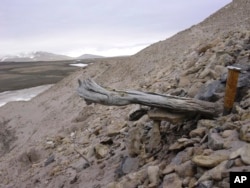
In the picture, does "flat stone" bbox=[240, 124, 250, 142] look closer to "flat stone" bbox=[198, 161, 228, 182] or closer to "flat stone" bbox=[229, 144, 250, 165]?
"flat stone" bbox=[229, 144, 250, 165]

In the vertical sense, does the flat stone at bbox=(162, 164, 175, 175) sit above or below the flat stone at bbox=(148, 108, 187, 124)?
below

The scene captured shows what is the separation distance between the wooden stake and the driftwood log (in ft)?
0.55

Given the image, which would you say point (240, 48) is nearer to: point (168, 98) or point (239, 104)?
point (239, 104)

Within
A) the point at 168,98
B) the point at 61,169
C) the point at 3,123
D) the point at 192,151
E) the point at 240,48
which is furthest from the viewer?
the point at 3,123

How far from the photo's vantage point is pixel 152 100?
623 centimetres

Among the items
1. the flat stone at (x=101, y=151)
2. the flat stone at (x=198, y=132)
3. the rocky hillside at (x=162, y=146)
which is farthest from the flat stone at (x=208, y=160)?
the flat stone at (x=101, y=151)

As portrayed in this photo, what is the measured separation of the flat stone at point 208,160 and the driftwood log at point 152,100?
1.08m

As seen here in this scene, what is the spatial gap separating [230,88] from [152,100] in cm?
117

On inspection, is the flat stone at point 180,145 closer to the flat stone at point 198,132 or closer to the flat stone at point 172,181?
the flat stone at point 198,132

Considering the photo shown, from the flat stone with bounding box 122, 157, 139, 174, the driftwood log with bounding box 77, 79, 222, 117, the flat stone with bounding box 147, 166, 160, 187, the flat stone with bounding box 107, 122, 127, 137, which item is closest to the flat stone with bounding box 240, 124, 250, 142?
the driftwood log with bounding box 77, 79, 222, 117

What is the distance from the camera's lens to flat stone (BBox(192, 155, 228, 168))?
202 inches

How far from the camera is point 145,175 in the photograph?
602 centimetres

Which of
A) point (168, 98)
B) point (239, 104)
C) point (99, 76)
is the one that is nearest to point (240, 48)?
point (239, 104)

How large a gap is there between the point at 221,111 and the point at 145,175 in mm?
1539
